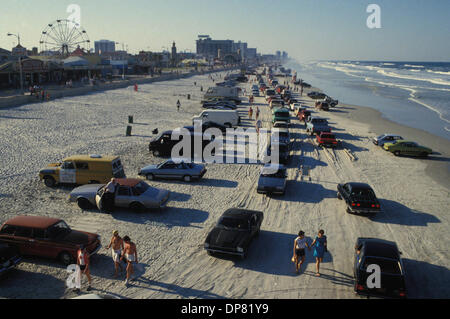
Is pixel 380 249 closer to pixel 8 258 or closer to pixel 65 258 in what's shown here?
pixel 65 258

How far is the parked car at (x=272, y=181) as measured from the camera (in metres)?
17.4

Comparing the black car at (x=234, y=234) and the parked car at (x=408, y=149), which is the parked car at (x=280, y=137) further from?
the black car at (x=234, y=234)

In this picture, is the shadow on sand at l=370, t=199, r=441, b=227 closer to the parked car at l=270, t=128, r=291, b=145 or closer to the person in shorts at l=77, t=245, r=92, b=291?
Result: the parked car at l=270, t=128, r=291, b=145

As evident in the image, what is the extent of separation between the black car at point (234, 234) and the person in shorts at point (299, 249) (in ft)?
5.39

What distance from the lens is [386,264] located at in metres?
9.98

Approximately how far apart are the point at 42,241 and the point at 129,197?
448 centimetres

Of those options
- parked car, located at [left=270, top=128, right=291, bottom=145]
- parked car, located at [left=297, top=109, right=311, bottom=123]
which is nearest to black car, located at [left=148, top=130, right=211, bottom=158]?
parked car, located at [left=270, top=128, right=291, bottom=145]

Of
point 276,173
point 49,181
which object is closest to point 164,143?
point 49,181

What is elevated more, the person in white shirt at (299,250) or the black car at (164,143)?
the black car at (164,143)

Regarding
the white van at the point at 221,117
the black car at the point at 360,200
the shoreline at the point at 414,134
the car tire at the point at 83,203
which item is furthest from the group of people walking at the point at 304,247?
the white van at the point at 221,117

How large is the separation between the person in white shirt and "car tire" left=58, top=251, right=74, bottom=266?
6.82 m

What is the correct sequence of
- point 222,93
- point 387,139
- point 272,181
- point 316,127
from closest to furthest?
point 272,181 → point 387,139 → point 316,127 → point 222,93

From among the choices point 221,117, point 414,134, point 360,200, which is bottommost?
point 360,200

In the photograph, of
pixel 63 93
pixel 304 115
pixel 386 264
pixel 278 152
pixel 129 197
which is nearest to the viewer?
pixel 386 264
